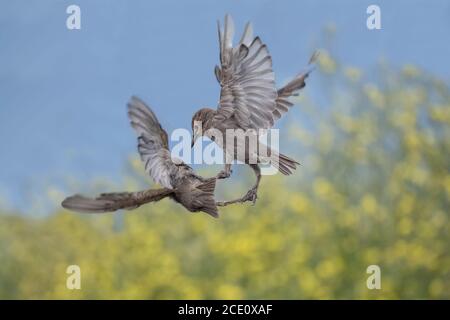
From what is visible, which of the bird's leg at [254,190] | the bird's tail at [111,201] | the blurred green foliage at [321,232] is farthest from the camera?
the blurred green foliage at [321,232]

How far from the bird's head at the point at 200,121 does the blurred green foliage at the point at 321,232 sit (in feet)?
6.17

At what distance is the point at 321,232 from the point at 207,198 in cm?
207

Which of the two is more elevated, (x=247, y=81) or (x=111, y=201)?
(x=247, y=81)

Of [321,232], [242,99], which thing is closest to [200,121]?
[242,99]

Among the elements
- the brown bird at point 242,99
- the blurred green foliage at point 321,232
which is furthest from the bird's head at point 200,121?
the blurred green foliage at point 321,232

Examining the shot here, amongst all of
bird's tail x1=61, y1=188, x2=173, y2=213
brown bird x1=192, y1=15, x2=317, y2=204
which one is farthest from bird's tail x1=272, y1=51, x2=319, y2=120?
bird's tail x1=61, y1=188, x2=173, y2=213

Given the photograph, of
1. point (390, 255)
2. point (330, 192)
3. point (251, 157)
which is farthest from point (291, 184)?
point (251, 157)

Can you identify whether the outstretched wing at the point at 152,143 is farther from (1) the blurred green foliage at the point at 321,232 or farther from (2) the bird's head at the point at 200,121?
(1) the blurred green foliage at the point at 321,232

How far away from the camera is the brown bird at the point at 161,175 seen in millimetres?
525

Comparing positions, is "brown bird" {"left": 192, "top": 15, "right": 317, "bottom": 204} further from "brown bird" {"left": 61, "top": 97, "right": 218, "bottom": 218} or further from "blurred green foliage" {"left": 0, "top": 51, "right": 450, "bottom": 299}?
"blurred green foliage" {"left": 0, "top": 51, "right": 450, "bottom": 299}

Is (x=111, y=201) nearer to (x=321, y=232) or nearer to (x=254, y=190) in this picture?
(x=254, y=190)

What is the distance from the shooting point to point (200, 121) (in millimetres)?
578

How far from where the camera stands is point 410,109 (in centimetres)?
275
